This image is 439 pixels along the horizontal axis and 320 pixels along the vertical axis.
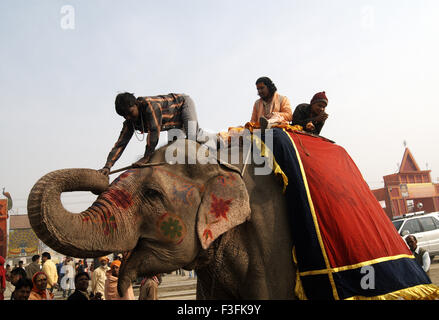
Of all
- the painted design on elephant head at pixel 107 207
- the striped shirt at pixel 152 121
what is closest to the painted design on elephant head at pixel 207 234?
the painted design on elephant head at pixel 107 207

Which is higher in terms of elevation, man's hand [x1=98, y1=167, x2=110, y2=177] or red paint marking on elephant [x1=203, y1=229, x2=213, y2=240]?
Answer: man's hand [x1=98, y1=167, x2=110, y2=177]

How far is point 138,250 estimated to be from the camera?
319 cm

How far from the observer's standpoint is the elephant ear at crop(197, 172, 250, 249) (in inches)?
127

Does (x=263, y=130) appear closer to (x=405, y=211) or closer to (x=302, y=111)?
(x=302, y=111)

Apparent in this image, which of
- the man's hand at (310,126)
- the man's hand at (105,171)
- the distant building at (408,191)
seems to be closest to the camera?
the man's hand at (105,171)

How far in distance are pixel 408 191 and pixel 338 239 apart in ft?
114

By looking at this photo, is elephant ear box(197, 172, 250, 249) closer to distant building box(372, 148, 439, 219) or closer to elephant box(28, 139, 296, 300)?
elephant box(28, 139, 296, 300)

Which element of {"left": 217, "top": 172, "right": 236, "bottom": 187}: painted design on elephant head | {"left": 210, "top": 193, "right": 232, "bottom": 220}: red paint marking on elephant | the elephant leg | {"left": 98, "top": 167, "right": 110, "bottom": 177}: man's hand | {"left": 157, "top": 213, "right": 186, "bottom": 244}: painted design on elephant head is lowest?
the elephant leg

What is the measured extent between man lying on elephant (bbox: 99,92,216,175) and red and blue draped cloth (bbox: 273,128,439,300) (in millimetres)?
1046

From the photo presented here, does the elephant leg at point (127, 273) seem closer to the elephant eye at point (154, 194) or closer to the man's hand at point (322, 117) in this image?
the elephant eye at point (154, 194)

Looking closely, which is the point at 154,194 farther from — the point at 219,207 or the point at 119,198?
the point at 219,207

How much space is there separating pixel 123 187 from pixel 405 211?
34371 millimetres

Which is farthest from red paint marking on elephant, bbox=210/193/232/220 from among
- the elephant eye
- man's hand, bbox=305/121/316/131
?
man's hand, bbox=305/121/316/131

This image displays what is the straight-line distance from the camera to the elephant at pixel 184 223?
9.46 ft
